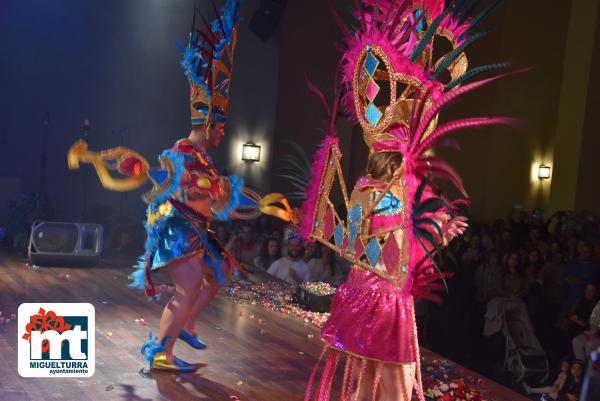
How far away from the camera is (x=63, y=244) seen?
7652mm

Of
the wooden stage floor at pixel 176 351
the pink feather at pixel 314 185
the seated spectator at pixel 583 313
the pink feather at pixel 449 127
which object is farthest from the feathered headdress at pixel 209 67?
the seated spectator at pixel 583 313

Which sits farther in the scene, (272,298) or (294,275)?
(294,275)

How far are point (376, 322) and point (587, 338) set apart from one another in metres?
2.26

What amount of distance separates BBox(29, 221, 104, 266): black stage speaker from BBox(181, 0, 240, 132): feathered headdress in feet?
12.7

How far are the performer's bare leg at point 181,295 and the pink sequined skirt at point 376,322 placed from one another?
4.24 feet

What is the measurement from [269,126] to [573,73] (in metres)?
4.11

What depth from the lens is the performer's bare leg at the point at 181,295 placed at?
4004 mm

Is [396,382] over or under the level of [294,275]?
over

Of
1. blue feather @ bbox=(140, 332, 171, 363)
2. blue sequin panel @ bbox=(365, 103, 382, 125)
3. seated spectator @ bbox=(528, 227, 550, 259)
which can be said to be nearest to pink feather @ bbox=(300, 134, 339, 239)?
blue sequin panel @ bbox=(365, 103, 382, 125)

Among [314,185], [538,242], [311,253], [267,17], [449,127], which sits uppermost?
[267,17]

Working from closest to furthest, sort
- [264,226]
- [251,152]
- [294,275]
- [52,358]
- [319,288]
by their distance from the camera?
[52,358] < [319,288] < [294,275] < [264,226] < [251,152]

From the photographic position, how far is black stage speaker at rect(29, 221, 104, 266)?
24.5ft

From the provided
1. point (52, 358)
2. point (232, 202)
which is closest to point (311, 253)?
point (232, 202)

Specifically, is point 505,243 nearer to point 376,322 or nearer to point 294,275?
point 294,275
